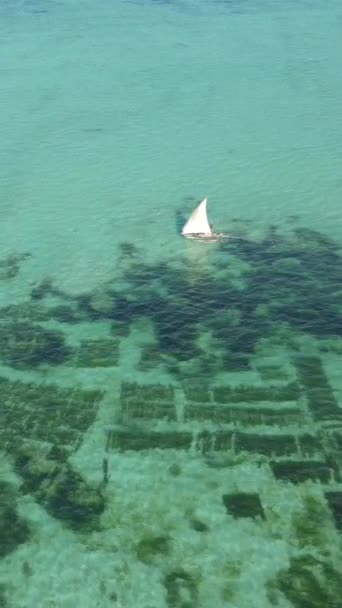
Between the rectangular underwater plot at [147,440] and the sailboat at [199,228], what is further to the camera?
the sailboat at [199,228]

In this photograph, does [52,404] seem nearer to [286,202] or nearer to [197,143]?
[286,202]

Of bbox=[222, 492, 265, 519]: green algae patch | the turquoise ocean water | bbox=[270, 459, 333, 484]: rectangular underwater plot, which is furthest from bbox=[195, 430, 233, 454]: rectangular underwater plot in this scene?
bbox=[222, 492, 265, 519]: green algae patch

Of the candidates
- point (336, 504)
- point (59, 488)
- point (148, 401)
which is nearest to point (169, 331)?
point (148, 401)

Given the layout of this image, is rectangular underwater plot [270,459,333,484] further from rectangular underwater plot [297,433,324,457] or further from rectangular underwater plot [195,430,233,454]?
rectangular underwater plot [195,430,233,454]

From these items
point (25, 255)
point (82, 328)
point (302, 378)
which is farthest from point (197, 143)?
point (302, 378)

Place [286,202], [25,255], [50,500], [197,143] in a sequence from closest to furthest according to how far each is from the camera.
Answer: [50,500] < [25,255] < [286,202] < [197,143]

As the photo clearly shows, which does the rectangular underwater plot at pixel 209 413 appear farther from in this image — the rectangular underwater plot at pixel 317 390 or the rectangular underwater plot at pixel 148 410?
the rectangular underwater plot at pixel 317 390

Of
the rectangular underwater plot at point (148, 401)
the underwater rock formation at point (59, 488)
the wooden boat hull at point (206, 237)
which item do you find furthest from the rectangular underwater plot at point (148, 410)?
the wooden boat hull at point (206, 237)
